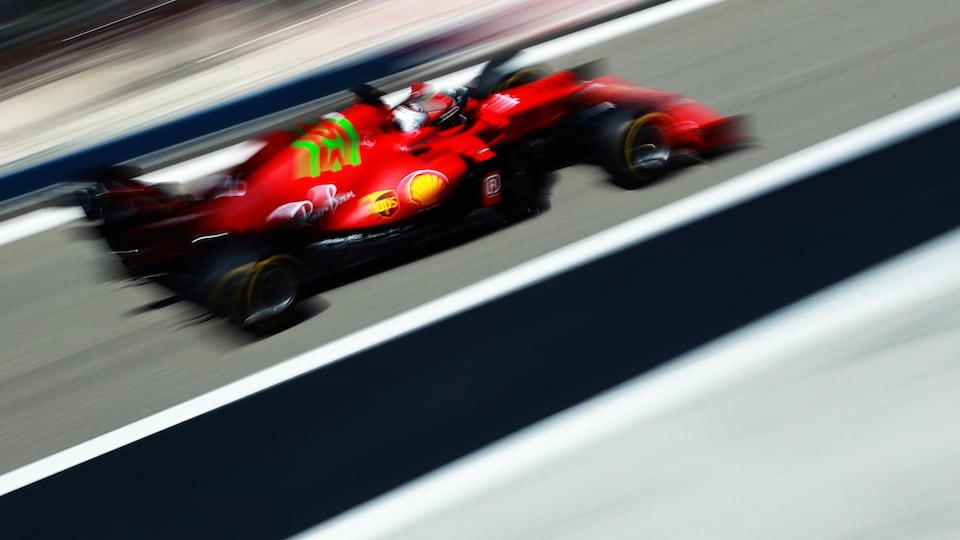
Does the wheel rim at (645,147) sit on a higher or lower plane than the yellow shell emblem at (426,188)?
lower

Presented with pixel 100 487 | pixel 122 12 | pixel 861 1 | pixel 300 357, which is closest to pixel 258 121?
pixel 122 12

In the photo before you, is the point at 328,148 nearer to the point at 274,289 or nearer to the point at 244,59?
the point at 274,289

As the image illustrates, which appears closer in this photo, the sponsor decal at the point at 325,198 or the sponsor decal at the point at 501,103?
the sponsor decal at the point at 325,198

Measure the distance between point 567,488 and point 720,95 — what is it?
4142mm

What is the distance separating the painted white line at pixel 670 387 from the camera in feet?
13.9

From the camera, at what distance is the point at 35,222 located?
24.4ft

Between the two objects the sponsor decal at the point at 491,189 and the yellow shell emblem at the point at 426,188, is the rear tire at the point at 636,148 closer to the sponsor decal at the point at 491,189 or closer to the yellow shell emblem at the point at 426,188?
the sponsor decal at the point at 491,189

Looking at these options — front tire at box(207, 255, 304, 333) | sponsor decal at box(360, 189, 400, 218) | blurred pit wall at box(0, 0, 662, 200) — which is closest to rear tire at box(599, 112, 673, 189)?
sponsor decal at box(360, 189, 400, 218)

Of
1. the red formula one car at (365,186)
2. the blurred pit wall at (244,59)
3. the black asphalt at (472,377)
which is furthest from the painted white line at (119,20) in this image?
the black asphalt at (472,377)

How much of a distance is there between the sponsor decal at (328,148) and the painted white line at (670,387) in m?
1.81

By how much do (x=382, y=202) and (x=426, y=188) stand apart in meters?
0.24

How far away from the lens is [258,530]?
4270mm

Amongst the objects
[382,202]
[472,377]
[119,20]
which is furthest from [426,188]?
[119,20]

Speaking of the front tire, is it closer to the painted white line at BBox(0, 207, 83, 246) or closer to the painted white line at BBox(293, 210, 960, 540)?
the painted white line at BBox(293, 210, 960, 540)
